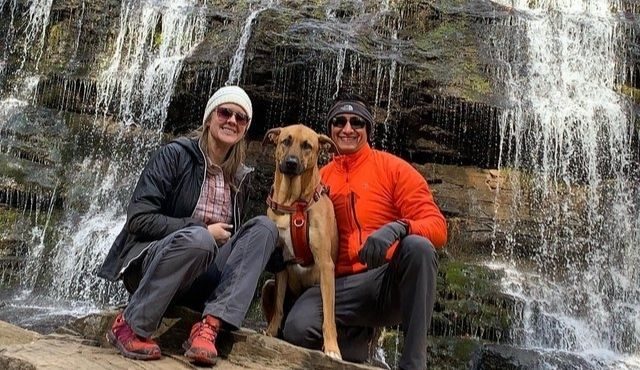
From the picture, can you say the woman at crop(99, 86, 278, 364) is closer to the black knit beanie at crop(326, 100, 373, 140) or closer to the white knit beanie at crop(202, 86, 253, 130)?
the white knit beanie at crop(202, 86, 253, 130)

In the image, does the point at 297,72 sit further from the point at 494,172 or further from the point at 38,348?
the point at 38,348

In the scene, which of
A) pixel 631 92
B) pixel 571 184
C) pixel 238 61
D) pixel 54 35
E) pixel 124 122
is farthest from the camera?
pixel 54 35

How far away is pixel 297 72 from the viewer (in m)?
10.2

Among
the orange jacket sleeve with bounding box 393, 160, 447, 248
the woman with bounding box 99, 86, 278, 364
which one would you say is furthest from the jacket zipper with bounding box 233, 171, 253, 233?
the orange jacket sleeve with bounding box 393, 160, 447, 248

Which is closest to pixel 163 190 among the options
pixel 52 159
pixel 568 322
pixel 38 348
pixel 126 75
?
pixel 38 348

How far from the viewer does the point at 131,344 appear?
9.74 feet

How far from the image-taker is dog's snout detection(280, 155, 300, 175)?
382cm

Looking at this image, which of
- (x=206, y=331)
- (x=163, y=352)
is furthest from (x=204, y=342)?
(x=163, y=352)

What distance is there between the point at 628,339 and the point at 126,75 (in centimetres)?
1027

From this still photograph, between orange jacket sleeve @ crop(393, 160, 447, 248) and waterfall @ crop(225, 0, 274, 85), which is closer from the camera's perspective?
orange jacket sleeve @ crop(393, 160, 447, 248)

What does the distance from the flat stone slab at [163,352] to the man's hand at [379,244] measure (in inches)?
22.9

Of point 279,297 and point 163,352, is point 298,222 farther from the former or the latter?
point 163,352

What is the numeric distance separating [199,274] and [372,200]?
4.08 ft

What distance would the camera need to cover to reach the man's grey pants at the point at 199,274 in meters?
3.02
